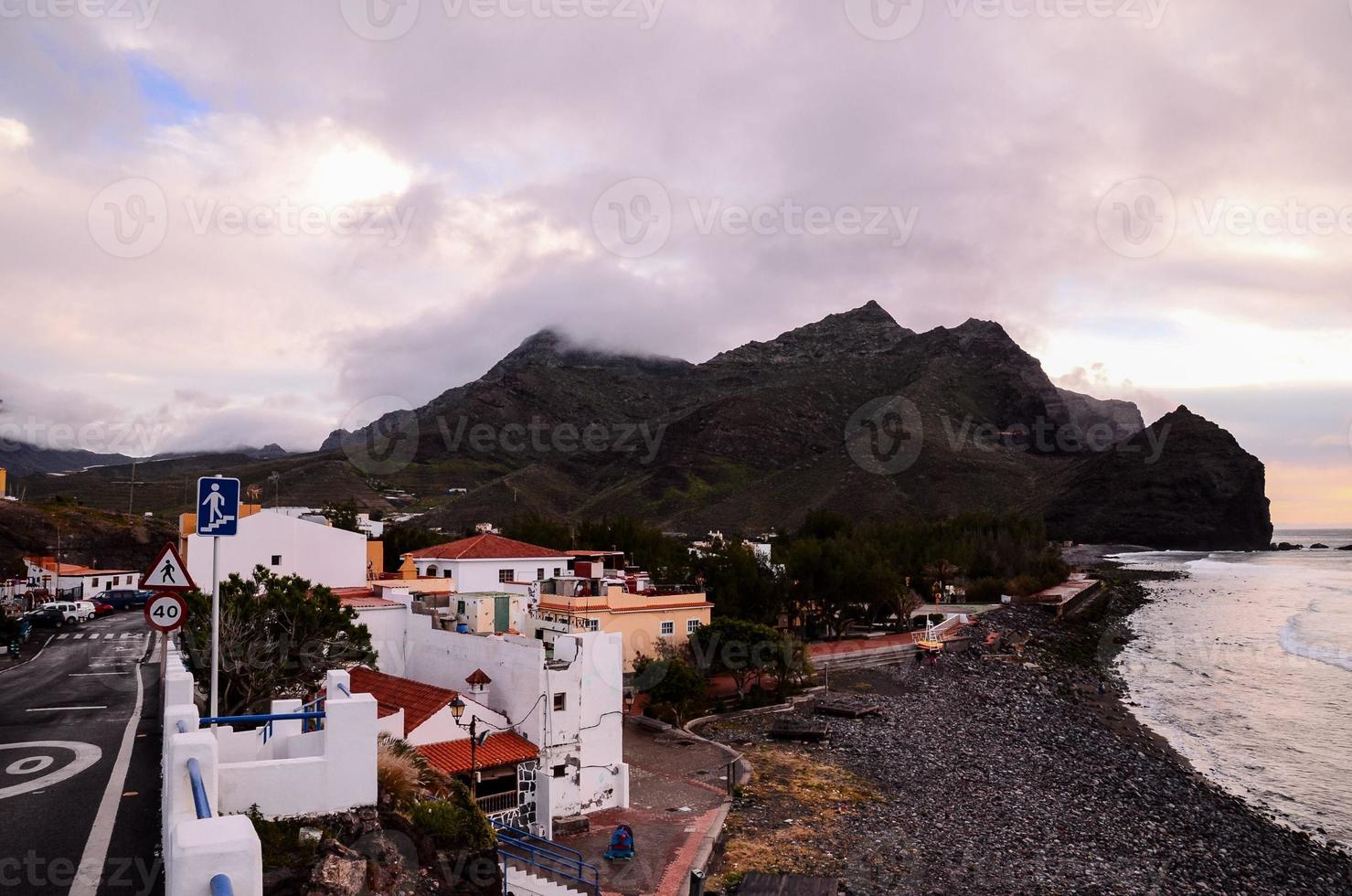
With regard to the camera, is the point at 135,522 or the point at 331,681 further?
the point at 135,522

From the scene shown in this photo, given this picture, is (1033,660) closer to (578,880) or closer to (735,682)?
(735,682)

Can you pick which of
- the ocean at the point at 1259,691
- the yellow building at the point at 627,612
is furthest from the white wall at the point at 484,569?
the ocean at the point at 1259,691

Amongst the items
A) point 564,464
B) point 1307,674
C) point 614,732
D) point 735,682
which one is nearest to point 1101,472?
point 564,464

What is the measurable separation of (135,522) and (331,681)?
75021mm

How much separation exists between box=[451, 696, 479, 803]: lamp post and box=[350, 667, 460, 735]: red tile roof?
206 millimetres

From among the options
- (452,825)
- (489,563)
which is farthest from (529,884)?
(489,563)

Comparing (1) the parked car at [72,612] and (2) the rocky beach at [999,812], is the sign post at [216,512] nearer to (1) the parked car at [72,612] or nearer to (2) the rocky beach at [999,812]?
(2) the rocky beach at [999,812]

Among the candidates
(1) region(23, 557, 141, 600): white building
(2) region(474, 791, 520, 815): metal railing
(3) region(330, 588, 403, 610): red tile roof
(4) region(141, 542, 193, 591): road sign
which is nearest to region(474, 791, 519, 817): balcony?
(2) region(474, 791, 520, 815): metal railing

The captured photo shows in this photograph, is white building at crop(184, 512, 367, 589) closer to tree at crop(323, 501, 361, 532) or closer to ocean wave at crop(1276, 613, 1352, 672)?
tree at crop(323, 501, 361, 532)

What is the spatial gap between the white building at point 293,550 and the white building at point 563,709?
11.3 m

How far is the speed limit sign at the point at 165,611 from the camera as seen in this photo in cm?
834

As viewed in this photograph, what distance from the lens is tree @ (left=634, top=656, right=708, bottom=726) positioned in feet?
97.2

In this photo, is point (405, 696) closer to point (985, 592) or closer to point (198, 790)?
point (198, 790)

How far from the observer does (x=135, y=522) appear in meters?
71.7
